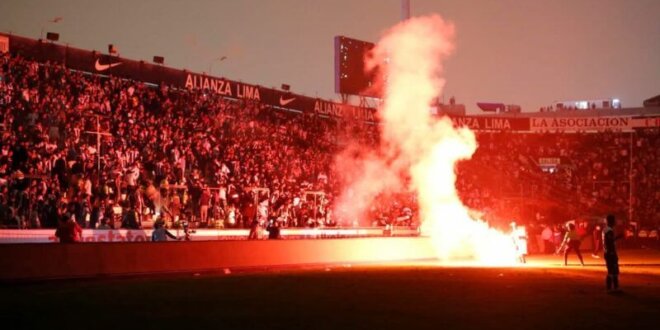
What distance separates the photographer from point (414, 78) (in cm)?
4197

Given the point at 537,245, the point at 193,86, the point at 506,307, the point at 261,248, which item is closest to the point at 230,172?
the point at 193,86

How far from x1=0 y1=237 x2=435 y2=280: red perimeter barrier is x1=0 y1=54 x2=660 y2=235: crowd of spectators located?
5.94 ft

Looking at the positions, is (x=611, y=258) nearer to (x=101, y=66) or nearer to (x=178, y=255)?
(x=178, y=255)

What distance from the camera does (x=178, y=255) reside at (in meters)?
26.4

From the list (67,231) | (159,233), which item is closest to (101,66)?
(159,233)

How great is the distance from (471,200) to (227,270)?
26307 millimetres

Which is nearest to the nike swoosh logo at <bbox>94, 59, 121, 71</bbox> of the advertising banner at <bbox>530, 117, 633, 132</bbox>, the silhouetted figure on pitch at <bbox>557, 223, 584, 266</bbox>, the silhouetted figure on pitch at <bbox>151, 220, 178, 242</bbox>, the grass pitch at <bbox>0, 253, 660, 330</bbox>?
the silhouetted figure on pitch at <bbox>151, 220, 178, 242</bbox>

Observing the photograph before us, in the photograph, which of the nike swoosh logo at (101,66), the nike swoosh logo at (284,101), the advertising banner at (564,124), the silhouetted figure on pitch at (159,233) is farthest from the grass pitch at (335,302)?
the advertising banner at (564,124)

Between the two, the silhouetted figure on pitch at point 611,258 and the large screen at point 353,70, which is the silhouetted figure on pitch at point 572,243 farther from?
the large screen at point 353,70

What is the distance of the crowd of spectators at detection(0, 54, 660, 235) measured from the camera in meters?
28.1

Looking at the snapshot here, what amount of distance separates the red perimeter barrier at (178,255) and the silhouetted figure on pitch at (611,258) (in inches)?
492

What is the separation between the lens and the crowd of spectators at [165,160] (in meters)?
28.1

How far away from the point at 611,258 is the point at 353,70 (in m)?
34.1

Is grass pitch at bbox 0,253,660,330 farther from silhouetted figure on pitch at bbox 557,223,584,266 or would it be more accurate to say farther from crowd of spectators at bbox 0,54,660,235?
silhouetted figure on pitch at bbox 557,223,584,266
